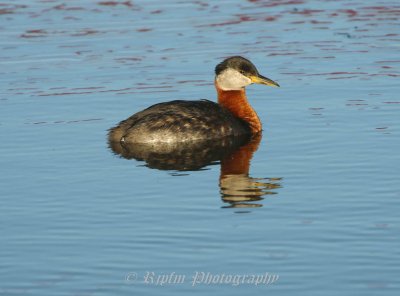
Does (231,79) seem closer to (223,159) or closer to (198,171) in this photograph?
(223,159)

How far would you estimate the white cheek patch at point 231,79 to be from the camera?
1738cm

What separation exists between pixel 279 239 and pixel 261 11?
17.2 metres

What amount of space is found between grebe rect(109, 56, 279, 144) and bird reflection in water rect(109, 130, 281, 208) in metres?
0.11

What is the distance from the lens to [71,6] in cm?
2847

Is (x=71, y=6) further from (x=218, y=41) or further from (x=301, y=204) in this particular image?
(x=301, y=204)

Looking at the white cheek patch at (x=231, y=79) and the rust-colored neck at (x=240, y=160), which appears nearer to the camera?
the rust-colored neck at (x=240, y=160)

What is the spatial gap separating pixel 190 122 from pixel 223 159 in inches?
47.4

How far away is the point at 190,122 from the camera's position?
1590cm

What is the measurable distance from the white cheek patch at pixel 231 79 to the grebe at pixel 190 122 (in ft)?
0.07

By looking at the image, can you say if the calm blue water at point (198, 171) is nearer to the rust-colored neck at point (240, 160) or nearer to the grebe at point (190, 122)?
the rust-colored neck at point (240, 160)

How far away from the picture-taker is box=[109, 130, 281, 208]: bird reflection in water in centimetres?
1284

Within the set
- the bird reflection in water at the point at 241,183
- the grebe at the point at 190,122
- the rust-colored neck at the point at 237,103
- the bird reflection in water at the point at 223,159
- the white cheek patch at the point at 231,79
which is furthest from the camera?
the white cheek patch at the point at 231,79

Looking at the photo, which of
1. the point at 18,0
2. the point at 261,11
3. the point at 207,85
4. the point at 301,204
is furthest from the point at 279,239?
the point at 18,0

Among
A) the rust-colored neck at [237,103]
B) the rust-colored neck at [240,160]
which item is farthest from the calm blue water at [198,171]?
the rust-colored neck at [237,103]
